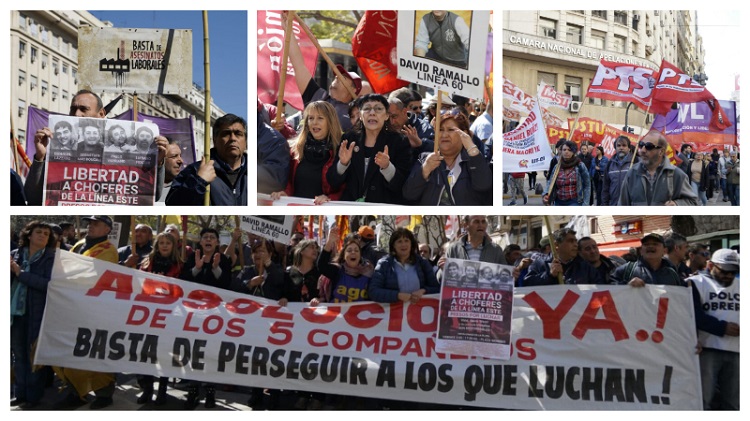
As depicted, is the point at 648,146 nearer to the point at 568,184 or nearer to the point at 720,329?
the point at 568,184

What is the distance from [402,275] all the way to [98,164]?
3.06 meters

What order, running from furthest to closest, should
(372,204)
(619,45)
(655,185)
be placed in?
1. (619,45)
2. (655,185)
3. (372,204)

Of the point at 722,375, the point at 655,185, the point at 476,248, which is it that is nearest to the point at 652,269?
the point at 722,375

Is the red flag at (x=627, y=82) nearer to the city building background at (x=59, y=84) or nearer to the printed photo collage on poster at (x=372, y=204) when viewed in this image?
the printed photo collage on poster at (x=372, y=204)

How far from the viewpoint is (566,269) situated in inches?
286

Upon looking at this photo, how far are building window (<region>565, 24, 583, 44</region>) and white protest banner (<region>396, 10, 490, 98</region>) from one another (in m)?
1.37

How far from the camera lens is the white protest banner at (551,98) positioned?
29.8ft

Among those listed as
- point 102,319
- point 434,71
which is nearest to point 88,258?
point 102,319

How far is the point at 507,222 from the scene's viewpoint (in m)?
11.3

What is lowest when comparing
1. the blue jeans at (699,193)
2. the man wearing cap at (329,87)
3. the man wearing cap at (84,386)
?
the man wearing cap at (84,386)

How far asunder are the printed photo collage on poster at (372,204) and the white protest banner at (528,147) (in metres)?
0.02

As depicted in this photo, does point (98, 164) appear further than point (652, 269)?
Yes

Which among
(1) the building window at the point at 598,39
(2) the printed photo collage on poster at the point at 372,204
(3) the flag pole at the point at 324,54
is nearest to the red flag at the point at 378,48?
(2) the printed photo collage on poster at the point at 372,204
